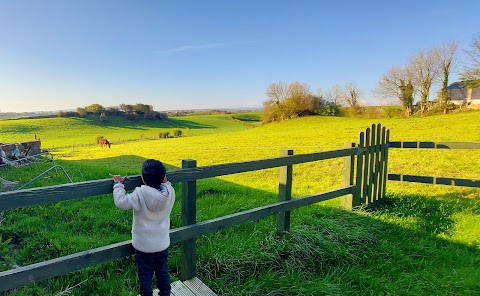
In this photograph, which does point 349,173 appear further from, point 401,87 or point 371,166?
point 401,87

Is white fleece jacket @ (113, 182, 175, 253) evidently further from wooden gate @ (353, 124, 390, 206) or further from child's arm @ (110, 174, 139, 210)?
wooden gate @ (353, 124, 390, 206)

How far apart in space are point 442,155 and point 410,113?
33.3 m

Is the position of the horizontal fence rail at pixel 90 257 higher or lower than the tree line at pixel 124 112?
lower

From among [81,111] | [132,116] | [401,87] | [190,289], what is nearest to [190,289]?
[190,289]

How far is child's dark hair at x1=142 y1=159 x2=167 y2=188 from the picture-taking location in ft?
7.88

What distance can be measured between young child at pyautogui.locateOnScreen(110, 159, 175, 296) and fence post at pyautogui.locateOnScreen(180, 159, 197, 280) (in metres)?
0.49

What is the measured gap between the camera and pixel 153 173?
2.40 metres

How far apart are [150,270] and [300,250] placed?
5.96 ft

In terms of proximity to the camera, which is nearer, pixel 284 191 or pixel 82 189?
pixel 82 189

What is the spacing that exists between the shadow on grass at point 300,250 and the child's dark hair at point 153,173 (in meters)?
1.20

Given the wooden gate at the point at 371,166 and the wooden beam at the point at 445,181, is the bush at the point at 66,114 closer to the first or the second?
the wooden gate at the point at 371,166

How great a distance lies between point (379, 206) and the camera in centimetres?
566

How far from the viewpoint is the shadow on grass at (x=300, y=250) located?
313cm

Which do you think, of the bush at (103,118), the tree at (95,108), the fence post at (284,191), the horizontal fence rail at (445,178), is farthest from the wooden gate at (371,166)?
the tree at (95,108)
